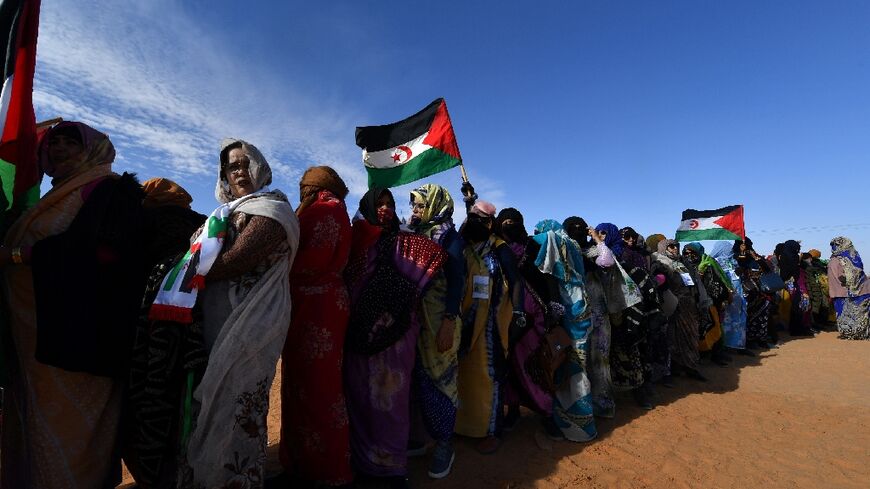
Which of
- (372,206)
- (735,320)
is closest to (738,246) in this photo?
(735,320)

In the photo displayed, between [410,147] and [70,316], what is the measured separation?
3633 mm

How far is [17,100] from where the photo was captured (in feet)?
6.86

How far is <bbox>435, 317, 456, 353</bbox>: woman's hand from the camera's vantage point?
2.92 meters

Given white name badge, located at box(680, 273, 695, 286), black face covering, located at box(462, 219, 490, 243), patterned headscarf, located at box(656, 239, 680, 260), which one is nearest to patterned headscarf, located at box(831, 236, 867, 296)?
patterned headscarf, located at box(656, 239, 680, 260)

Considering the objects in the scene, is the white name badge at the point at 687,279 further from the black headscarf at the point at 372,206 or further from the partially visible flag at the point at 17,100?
the partially visible flag at the point at 17,100

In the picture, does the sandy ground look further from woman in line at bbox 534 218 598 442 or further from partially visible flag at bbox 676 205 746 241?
partially visible flag at bbox 676 205 746 241

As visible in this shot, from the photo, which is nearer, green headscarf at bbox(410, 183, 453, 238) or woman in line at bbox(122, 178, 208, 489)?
woman in line at bbox(122, 178, 208, 489)

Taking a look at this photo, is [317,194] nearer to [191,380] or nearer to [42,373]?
[191,380]

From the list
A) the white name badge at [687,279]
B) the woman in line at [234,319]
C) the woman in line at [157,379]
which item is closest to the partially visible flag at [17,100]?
the woman in line at [157,379]

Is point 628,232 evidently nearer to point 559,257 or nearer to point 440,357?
point 559,257

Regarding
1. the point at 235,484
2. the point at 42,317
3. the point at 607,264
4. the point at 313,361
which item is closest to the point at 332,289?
the point at 313,361

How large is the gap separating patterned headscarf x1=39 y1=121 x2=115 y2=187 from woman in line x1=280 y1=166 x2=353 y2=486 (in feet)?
3.80

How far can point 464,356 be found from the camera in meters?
3.44

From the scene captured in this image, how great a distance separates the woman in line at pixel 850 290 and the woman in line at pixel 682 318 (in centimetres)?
599
